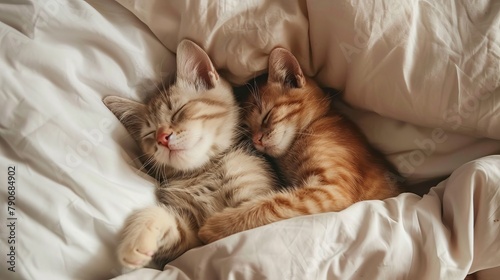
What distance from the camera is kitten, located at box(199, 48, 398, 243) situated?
3.63ft

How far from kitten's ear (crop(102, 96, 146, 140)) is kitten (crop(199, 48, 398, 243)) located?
1.10ft

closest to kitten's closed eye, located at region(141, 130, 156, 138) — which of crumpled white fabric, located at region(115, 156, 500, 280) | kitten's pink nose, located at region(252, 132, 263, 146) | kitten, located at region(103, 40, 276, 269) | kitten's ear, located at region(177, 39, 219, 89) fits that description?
kitten, located at region(103, 40, 276, 269)

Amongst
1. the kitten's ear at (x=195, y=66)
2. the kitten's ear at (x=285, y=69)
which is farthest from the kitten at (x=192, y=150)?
the kitten's ear at (x=285, y=69)

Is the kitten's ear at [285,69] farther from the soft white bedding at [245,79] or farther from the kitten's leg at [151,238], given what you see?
→ the kitten's leg at [151,238]

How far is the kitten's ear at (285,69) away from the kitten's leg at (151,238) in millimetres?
495

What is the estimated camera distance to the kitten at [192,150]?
4.00 feet

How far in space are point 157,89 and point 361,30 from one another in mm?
611

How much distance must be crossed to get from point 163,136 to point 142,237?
0.31 metres

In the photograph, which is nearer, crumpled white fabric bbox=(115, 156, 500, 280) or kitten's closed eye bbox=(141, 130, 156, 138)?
crumpled white fabric bbox=(115, 156, 500, 280)

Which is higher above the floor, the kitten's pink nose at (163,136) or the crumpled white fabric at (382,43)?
the crumpled white fabric at (382,43)

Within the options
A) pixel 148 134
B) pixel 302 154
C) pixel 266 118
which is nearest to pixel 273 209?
pixel 302 154

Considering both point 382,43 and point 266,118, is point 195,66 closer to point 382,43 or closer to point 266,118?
point 266,118

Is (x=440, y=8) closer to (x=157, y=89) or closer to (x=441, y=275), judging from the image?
(x=441, y=275)

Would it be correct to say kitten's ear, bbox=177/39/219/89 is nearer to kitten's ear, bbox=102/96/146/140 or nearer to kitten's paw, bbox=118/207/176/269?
kitten's ear, bbox=102/96/146/140
